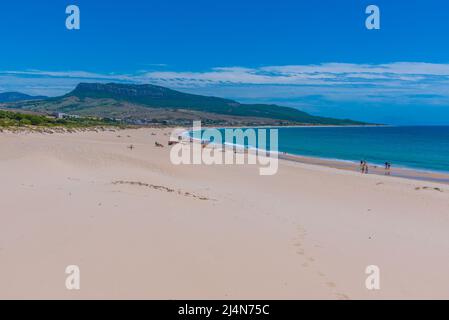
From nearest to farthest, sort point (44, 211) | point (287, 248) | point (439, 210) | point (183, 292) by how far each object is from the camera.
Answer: point (183, 292) → point (287, 248) → point (44, 211) → point (439, 210)

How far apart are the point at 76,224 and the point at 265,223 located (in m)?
5.18

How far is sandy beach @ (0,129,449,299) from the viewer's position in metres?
6.89

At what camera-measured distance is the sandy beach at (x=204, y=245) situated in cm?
689

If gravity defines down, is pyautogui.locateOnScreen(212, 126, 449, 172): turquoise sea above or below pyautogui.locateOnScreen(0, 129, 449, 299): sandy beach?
above

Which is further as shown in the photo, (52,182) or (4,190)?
(52,182)

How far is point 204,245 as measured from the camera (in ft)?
29.5

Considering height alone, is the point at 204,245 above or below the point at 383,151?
below

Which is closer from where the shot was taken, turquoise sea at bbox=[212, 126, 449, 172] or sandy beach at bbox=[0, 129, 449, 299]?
sandy beach at bbox=[0, 129, 449, 299]

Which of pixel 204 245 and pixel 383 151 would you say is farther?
pixel 383 151

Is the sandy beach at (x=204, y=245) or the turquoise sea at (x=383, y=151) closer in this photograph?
the sandy beach at (x=204, y=245)
